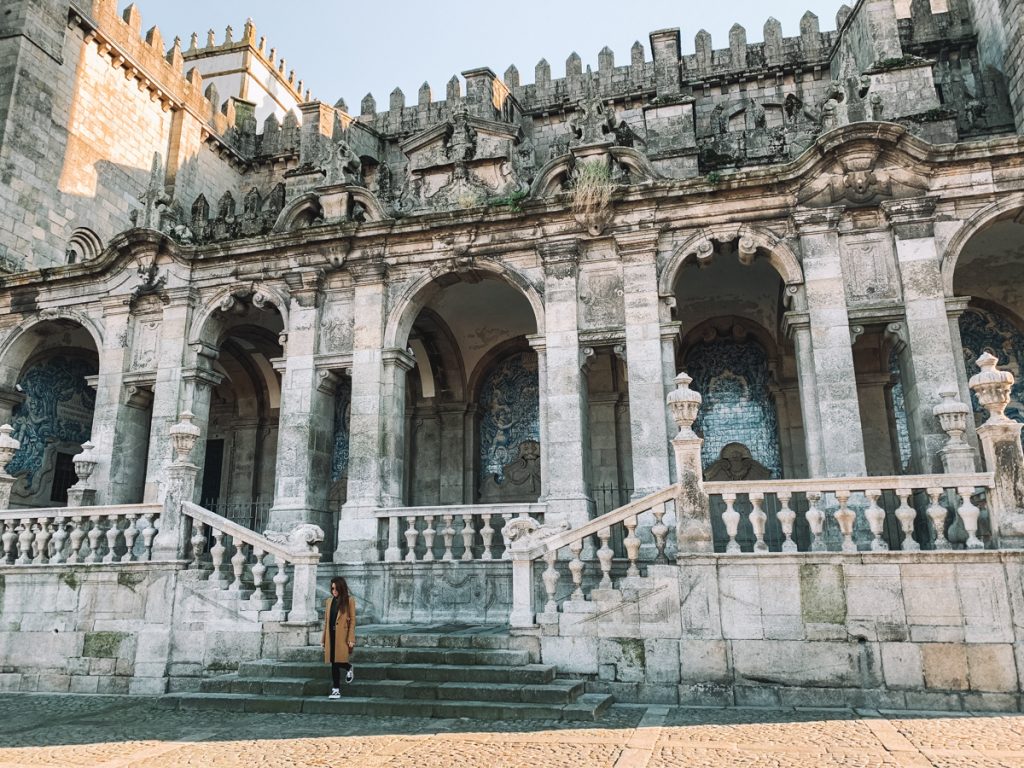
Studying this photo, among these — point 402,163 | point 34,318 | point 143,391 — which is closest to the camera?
point 143,391

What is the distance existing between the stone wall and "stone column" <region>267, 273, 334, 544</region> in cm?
519

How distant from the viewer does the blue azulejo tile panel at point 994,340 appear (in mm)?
13567

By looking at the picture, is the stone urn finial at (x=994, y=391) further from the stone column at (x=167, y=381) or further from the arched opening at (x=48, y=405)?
the arched opening at (x=48, y=405)

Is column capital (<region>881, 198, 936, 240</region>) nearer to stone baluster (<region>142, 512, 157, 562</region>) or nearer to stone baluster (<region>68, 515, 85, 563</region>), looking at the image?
stone baluster (<region>142, 512, 157, 562</region>)

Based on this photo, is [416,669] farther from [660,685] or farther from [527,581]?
[660,685]

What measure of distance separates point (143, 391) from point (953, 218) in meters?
12.9

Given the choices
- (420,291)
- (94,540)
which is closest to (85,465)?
(94,540)

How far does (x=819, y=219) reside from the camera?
11.0m

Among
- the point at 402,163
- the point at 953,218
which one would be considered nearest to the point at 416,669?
the point at 953,218

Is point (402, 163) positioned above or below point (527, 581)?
above

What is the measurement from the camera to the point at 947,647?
7.27 metres

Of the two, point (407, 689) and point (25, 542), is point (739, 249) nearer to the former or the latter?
point (407, 689)

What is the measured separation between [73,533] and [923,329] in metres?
11.5

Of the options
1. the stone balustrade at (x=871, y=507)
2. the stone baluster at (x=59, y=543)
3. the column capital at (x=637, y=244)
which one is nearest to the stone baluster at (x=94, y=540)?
the stone baluster at (x=59, y=543)
